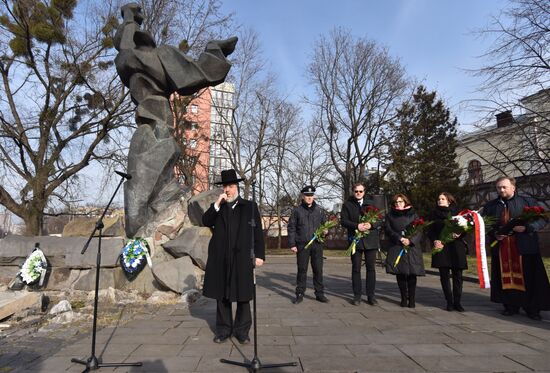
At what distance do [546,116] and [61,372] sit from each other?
12274mm

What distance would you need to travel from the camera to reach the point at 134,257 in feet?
26.6

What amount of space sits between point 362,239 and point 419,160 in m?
24.3

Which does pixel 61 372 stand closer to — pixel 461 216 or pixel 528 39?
pixel 461 216

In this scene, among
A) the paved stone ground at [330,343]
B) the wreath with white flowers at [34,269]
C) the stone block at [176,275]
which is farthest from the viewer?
the wreath with white flowers at [34,269]

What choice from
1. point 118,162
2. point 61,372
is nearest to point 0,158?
point 118,162

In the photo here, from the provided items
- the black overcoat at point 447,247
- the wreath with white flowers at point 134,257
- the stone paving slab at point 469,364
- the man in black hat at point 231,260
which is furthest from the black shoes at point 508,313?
the wreath with white flowers at point 134,257

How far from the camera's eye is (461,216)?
613cm

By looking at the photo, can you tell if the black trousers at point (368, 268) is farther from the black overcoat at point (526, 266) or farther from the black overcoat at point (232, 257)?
the black overcoat at point (232, 257)

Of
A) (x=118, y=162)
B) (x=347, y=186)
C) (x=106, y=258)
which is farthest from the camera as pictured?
(x=347, y=186)

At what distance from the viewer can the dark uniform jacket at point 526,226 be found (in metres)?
5.67

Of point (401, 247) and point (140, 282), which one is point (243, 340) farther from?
point (140, 282)

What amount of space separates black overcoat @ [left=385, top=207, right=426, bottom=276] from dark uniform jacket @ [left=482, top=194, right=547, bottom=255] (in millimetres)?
1087

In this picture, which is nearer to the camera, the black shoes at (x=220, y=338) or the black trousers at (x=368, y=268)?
the black shoes at (x=220, y=338)

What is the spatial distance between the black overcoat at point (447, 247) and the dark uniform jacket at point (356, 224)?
2.83ft
